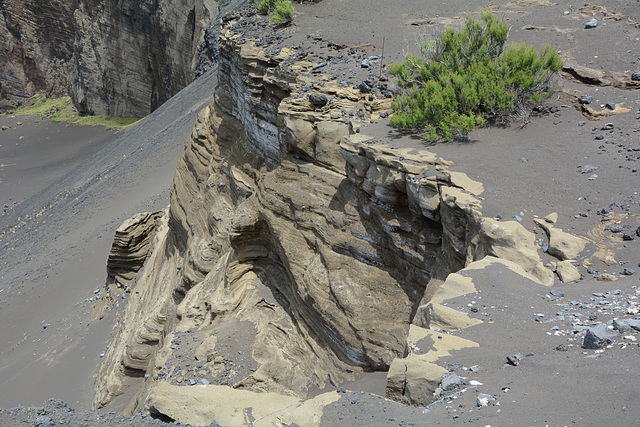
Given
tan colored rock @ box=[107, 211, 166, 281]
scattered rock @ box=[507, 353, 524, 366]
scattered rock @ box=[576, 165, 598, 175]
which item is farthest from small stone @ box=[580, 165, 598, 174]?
tan colored rock @ box=[107, 211, 166, 281]

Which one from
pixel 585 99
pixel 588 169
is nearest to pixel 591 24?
pixel 585 99

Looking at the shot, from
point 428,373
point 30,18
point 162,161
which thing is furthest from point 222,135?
point 30,18

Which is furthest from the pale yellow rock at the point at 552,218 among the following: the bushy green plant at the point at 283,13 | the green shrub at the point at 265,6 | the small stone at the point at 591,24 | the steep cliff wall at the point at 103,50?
the steep cliff wall at the point at 103,50

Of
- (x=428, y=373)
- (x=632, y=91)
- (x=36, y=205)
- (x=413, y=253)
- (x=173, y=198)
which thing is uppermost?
(x=632, y=91)

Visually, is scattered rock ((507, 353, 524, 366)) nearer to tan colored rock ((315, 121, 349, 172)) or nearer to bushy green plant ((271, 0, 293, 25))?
tan colored rock ((315, 121, 349, 172))

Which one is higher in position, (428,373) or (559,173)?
(559,173)

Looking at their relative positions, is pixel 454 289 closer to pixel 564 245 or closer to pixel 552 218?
pixel 564 245

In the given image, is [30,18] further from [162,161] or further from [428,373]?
[428,373]
